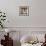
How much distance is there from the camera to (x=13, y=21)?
3170 mm

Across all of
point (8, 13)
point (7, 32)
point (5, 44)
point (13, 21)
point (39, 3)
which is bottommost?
point (5, 44)

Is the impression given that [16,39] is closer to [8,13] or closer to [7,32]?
[7,32]

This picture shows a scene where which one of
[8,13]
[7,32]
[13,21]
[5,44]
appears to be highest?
[8,13]

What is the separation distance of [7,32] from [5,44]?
0.27 meters

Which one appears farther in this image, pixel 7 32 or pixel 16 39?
pixel 16 39

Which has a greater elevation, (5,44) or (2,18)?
(2,18)

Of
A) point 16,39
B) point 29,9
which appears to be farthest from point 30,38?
point 29,9

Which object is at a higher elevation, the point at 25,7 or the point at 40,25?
the point at 25,7

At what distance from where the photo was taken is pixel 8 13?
3152mm

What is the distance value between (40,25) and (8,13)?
0.81 meters

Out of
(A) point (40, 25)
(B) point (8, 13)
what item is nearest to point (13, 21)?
(B) point (8, 13)

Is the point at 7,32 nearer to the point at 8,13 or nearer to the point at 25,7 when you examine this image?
the point at 8,13

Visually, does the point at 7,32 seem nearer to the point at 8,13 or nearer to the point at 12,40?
the point at 12,40

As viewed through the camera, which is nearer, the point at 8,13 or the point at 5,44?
the point at 5,44
